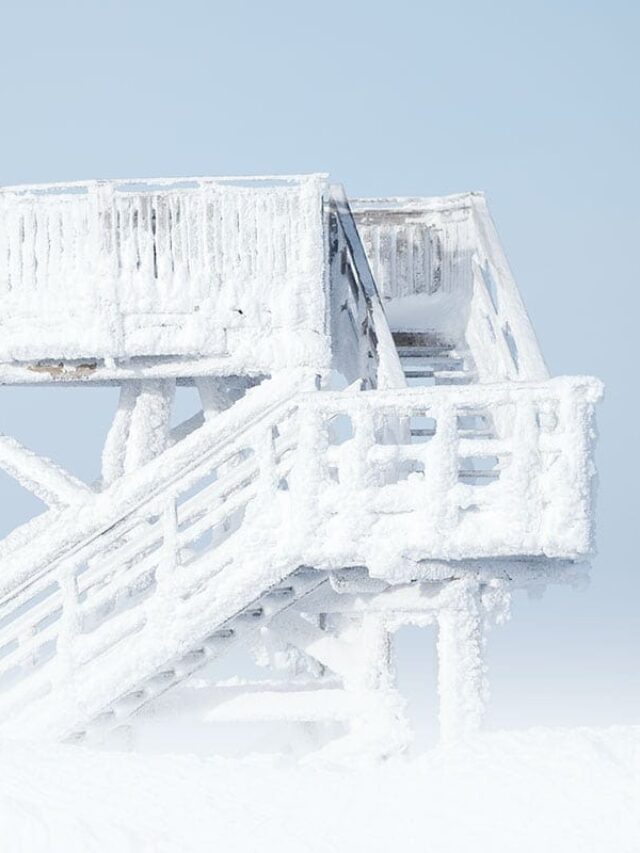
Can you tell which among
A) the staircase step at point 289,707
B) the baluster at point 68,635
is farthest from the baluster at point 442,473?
the baluster at point 68,635

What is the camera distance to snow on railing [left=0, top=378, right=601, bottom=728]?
38.5 ft

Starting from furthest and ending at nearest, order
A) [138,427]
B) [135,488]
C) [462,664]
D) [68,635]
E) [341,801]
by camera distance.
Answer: [138,427], [135,488], [462,664], [68,635], [341,801]

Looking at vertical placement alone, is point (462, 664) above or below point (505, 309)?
below

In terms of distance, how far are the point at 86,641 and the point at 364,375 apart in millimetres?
3985

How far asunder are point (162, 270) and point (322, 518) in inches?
138

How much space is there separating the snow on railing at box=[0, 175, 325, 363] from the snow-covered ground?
462cm

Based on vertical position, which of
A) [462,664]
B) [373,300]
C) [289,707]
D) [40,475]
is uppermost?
[373,300]

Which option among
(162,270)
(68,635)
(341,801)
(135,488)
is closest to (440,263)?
(162,270)

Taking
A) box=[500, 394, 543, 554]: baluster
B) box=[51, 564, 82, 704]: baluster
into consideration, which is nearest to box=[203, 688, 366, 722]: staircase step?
box=[51, 564, 82, 704]: baluster

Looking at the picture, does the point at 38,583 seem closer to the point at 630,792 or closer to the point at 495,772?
the point at 495,772

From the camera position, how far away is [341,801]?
31.9ft

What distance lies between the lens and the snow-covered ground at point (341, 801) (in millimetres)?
9031

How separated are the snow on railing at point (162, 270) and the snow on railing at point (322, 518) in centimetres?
162

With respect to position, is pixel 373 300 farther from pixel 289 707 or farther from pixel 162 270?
pixel 289 707
